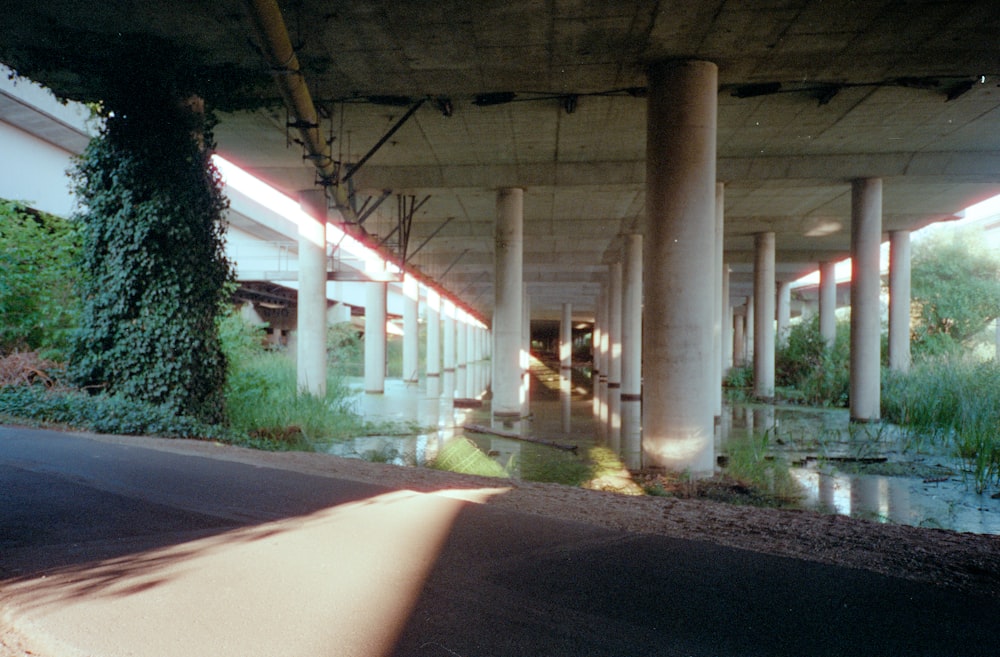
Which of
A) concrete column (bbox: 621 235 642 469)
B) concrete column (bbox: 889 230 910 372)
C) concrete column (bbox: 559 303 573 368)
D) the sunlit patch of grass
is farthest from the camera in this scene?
concrete column (bbox: 559 303 573 368)

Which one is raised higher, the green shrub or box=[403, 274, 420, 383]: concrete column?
box=[403, 274, 420, 383]: concrete column

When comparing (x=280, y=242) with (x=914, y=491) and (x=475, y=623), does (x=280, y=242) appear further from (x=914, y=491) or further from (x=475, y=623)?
(x=475, y=623)

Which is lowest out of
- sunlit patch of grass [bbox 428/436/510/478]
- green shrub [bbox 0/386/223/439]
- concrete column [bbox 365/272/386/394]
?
sunlit patch of grass [bbox 428/436/510/478]

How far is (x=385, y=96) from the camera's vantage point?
1348 cm

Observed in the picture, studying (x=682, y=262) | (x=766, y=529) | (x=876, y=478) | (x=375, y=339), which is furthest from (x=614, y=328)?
(x=766, y=529)

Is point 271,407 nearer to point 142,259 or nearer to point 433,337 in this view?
point 142,259

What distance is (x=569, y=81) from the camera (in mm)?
12414

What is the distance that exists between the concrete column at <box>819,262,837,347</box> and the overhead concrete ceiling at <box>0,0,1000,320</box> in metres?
12.2

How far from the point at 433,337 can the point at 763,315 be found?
68.2 ft

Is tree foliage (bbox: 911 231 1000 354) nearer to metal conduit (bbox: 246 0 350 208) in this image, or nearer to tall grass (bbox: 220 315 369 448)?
tall grass (bbox: 220 315 369 448)

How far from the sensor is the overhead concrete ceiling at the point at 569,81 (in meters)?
10.1

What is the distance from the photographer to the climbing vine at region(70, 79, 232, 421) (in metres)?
11.8

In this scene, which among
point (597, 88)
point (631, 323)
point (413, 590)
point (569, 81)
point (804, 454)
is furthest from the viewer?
point (631, 323)

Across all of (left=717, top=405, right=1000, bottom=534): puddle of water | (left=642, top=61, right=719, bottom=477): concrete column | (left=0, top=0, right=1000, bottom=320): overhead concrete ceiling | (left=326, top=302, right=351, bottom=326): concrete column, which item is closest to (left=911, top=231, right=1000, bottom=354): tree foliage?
(left=0, top=0, right=1000, bottom=320): overhead concrete ceiling
